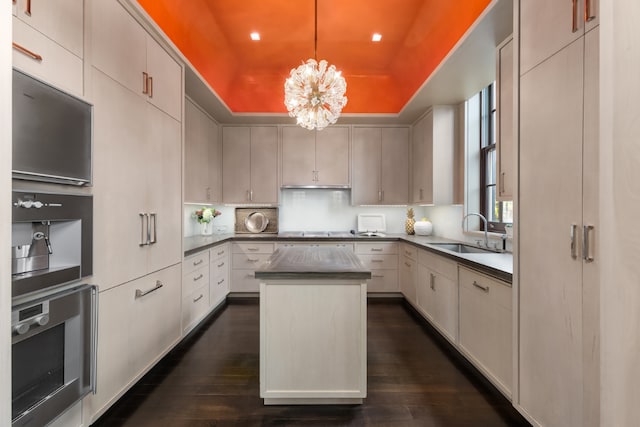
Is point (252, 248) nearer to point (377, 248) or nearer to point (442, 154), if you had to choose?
point (377, 248)

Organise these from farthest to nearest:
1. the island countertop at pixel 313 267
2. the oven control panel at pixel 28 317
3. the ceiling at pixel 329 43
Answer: the ceiling at pixel 329 43, the island countertop at pixel 313 267, the oven control panel at pixel 28 317

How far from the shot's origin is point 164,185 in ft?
7.87

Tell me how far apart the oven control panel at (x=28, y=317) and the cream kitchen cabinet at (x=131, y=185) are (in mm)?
354

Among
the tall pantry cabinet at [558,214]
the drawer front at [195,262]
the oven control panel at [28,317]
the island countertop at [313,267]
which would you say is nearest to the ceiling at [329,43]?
the tall pantry cabinet at [558,214]

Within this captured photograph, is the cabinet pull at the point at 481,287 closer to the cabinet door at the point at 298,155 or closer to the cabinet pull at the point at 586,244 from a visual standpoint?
the cabinet pull at the point at 586,244

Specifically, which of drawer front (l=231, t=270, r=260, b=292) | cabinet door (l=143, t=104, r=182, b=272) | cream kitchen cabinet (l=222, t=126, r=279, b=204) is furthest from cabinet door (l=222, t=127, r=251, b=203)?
cabinet door (l=143, t=104, r=182, b=272)

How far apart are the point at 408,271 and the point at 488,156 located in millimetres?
1689

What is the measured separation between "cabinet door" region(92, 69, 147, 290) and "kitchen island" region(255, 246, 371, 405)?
0.89 metres

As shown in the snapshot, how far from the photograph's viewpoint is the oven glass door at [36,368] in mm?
1218

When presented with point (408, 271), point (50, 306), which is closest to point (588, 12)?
point (50, 306)

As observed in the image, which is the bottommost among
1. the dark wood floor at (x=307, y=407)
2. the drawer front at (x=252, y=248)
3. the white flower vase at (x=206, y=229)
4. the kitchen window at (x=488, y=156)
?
the dark wood floor at (x=307, y=407)

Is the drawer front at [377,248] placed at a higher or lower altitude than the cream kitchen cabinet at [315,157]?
lower

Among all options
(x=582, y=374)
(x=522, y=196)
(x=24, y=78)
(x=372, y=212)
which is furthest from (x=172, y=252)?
(x=372, y=212)

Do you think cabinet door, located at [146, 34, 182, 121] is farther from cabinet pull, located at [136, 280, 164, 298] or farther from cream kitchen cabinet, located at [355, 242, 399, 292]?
cream kitchen cabinet, located at [355, 242, 399, 292]
